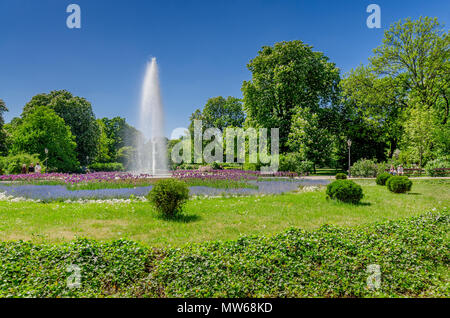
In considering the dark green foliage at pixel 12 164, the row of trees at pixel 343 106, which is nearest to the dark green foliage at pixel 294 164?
the row of trees at pixel 343 106

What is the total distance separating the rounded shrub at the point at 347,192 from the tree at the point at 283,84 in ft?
65.6

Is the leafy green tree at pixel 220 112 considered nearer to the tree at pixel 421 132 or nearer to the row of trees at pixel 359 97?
the row of trees at pixel 359 97

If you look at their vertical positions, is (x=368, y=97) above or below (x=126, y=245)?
above

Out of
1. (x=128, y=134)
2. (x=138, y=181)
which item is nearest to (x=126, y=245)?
(x=138, y=181)

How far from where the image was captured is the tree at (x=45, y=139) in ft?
104

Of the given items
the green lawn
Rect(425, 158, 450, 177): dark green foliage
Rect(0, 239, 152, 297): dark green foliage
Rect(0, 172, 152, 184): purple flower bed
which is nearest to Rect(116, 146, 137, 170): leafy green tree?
Rect(0, 172, 152, 184): purple flower bed

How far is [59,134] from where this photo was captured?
34.2 meters

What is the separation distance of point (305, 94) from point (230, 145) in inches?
471

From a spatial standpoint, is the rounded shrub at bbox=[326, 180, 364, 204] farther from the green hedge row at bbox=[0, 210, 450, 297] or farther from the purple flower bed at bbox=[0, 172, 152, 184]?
the purple flower bed at bbox=[0, 172, 152, 184]

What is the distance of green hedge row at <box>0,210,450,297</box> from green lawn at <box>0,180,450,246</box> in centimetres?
142

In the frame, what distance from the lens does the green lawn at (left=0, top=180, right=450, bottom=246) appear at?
6676mm

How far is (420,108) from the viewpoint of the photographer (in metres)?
29.7

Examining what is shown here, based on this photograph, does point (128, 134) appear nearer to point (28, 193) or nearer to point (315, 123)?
point (315, 123)
